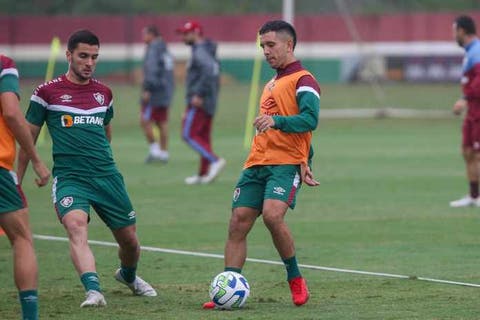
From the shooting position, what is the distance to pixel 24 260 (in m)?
7.70

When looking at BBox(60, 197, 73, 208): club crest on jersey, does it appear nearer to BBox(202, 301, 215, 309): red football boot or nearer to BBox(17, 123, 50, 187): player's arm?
BBox(17, 123, 50, 187): player's arm

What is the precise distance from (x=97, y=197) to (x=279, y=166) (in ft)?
4.77

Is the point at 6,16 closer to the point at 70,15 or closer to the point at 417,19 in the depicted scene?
the point at 70,15

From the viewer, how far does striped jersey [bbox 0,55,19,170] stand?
762cm

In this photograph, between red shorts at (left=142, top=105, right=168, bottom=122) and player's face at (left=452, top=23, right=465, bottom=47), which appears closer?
player's face at (left=452, top=23, right=465, bottom=47)

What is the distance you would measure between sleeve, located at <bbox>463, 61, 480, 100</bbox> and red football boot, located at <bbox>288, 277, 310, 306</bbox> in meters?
7.01

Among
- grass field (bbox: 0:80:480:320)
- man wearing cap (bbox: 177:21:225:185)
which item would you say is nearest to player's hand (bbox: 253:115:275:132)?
grass field (bbox: 0:80:480:320)

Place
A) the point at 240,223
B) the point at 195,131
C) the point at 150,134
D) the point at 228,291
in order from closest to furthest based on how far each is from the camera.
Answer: the point at 228,291 → the point at 240,223 → the point at 195,131 → the point at 150,134

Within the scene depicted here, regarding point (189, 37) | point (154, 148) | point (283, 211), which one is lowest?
point (154, 148)

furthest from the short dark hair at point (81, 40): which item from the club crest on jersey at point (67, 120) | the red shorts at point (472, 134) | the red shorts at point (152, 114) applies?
the red shorts at point (152, 114)

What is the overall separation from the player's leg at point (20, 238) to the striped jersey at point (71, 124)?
1423 millimetres

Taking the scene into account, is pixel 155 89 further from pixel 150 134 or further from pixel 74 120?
pixel 74 120

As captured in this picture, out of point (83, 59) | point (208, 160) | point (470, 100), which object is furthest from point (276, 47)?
point (208, 160)

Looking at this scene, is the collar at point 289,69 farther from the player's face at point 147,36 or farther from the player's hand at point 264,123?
the player's face at point 147,36
